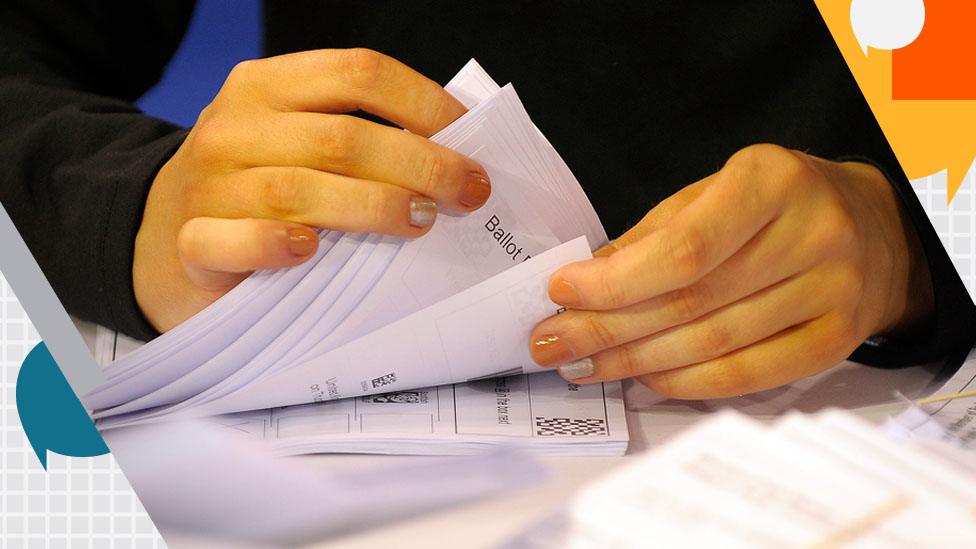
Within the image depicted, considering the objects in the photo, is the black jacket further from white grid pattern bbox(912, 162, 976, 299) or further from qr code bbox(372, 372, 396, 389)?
qr code bbox(372, 372, 396, 389)

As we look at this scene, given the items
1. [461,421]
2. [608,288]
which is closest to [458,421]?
[461,421]

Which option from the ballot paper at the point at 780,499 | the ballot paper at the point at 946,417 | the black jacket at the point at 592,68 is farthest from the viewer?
the black jacket at the point at 592,68

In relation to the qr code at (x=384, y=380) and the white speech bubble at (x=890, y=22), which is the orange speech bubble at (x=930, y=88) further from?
the qr code at (x=384, y=380)

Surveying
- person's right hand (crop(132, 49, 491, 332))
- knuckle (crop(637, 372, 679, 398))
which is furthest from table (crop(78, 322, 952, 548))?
person's right hand (crop(132, 49, 491, 332))

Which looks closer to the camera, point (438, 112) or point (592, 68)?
point (438, 112)

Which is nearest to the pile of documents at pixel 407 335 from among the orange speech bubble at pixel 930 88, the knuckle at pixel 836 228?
the knuckle at pixel 836 228

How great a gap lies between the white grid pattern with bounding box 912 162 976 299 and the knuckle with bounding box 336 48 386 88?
33 centimetres

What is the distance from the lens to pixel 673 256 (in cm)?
46

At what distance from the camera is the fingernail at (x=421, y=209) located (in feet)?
1.49

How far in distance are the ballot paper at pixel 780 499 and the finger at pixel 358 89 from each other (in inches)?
8.6

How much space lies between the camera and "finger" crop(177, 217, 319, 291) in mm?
453

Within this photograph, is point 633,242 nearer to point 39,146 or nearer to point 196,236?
point 196,236

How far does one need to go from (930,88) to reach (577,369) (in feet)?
0.97

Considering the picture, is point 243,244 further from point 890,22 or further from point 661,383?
point 890,22
